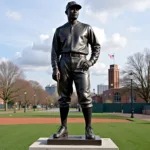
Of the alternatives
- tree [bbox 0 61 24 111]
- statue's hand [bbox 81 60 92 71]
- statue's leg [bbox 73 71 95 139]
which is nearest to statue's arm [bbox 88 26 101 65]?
statue's hand [bbox 81 60 92 71]

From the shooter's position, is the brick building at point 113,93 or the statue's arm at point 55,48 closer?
the statue's arm at point 55,48

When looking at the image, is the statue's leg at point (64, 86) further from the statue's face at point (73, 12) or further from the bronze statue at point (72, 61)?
the statue's face at point (73, 12)

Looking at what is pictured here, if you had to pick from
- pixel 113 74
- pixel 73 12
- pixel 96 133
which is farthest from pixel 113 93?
pixel 73 12

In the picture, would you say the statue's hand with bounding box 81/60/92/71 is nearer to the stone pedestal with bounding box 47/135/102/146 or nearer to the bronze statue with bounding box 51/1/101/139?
the bronze statue with bounding box 51/1/101/139

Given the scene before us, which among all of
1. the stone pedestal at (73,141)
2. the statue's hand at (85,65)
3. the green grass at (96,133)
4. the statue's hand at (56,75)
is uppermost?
the statue's hand at (85,65)

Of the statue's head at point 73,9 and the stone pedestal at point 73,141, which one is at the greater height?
the statue's head at point 73,9

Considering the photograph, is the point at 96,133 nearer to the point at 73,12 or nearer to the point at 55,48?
the point at 55,48

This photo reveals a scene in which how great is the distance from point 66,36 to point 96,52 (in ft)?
2.40

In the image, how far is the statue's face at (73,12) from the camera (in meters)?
5.66

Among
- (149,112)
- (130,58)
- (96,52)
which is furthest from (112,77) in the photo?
(96,52)

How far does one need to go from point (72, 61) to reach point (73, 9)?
1.11 metres

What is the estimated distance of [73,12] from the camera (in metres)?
5.69

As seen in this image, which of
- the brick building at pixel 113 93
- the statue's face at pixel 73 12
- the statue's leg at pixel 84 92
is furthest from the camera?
the brick building at pixel 113 93

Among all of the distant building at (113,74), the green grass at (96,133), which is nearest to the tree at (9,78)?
the distant building at (113,74)
